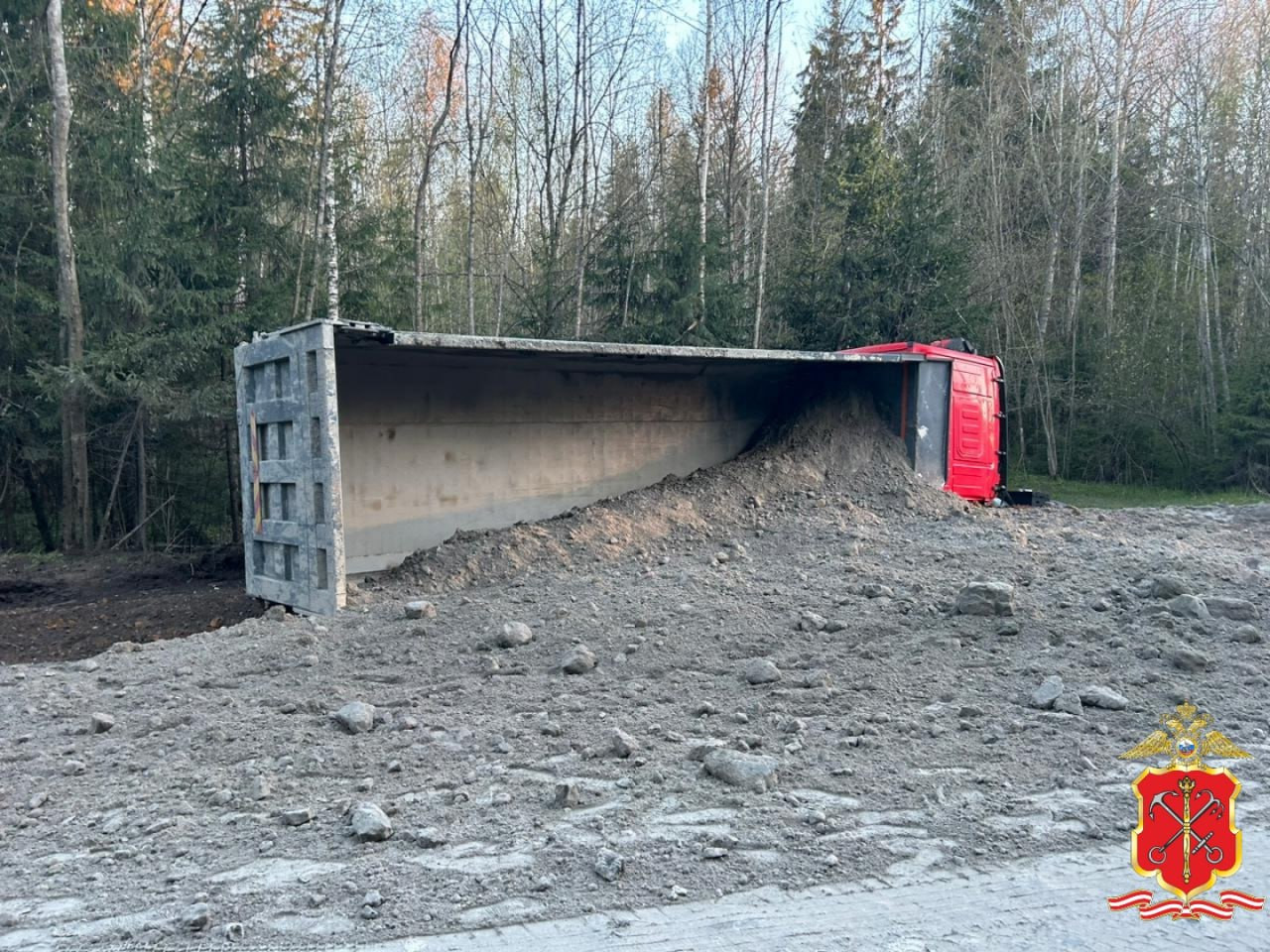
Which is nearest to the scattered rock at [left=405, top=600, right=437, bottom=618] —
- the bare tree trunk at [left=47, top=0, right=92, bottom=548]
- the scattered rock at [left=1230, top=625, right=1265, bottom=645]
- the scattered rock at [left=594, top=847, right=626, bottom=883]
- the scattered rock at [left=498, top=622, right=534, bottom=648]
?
the scattered rock at [left=498, top=622, right=534, bottom=648]

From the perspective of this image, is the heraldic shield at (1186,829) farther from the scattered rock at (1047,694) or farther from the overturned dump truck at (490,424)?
the overturned dump truck at (490,424)

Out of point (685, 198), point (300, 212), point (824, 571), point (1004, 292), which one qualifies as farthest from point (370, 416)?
point (1004, 292)

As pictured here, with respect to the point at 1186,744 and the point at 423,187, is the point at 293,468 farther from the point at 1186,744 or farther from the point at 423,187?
the point at 423,187

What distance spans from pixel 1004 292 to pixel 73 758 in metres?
21.0

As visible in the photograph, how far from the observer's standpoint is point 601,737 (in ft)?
13.4

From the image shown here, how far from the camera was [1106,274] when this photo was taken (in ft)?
69.2

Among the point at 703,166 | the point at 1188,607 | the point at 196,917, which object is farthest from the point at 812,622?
the point at 703,166

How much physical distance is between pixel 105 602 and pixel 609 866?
8184 millimetres

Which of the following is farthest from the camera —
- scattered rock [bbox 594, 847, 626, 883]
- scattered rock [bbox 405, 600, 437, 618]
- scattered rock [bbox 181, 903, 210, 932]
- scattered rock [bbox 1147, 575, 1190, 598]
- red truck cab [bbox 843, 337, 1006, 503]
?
red truck cab [bbox 843, 337, 1006, 503]

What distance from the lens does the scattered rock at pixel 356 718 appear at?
4.16 meters

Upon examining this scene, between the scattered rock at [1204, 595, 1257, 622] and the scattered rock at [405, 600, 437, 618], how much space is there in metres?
4.81

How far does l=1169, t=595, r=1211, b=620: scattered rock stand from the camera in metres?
5.47

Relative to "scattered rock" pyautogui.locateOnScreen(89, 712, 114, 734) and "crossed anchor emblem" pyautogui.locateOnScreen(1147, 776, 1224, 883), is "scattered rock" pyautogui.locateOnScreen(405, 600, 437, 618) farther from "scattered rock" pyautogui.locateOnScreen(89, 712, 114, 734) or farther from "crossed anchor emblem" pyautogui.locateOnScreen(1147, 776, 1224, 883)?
"crossed anchor emblem" pyautogui.locateOnScreen(1147, 776, 1224, 883)

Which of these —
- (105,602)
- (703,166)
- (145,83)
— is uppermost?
(145,83)
